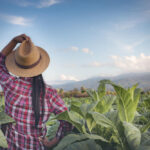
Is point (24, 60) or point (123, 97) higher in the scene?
point (24, 60)

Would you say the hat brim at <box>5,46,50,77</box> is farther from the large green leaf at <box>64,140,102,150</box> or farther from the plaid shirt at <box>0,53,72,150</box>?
the large green leaf at <box>64,140,102,150</box>

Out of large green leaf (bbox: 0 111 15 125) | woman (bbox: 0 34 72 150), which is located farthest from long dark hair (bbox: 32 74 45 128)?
large green leaf (bbox: 0 111 15 125)

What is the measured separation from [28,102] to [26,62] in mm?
299

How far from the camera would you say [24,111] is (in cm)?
154

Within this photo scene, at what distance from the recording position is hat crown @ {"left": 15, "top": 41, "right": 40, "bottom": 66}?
5.26 ft

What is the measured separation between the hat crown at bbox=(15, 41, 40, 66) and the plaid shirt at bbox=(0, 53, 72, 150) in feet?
0.45

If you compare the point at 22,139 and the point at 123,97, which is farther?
the point at 22,139

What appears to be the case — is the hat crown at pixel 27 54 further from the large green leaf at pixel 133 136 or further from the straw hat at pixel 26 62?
the large green leaf at pixel 133 136

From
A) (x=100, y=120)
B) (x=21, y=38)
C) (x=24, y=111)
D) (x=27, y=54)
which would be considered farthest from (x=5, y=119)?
(x=21, y=38)

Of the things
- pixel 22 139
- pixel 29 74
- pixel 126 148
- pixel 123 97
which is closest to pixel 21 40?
pixel 29 74

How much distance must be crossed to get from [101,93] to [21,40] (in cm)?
75

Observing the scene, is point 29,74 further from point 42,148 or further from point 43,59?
point 42,148

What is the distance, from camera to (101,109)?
1.33 meters

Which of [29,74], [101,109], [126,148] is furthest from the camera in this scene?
[29,74]
